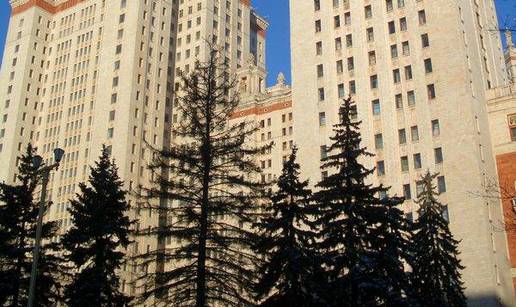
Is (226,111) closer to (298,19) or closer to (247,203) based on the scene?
(247,203)

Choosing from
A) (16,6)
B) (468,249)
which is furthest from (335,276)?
(16,6)

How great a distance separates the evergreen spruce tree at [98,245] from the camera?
35.7 meters

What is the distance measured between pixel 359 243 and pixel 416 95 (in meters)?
29.9

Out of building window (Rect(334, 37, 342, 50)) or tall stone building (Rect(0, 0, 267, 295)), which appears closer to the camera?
building window (Rect(334, 37, 342, 50))

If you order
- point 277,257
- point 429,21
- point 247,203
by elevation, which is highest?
point 429,21

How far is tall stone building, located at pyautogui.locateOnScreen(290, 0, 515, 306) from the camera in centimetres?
5034

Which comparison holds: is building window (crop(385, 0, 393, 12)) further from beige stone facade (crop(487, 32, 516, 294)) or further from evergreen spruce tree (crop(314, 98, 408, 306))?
evergreen spruce tree (crop(314, 98, 408, 306))

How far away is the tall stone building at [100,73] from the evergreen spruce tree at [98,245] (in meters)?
40.0

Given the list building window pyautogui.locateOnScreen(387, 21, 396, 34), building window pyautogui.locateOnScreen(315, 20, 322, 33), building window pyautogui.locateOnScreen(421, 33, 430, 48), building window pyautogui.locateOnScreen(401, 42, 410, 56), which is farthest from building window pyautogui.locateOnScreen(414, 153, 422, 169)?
building window pyautogui.locateOnScreen(315, 20, 322, 33)

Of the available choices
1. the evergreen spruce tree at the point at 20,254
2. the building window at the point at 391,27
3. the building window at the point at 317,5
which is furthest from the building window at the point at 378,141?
the evergreen spruce tree at the point at 20,254

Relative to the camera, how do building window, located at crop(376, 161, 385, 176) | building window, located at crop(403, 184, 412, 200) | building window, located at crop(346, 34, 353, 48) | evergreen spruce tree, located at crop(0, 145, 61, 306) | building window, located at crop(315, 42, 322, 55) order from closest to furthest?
evergreen spruce tree, located at crop(0, 145, 61, 306) < building window, located at crop(403, 184, 412, 200) < building window, located at crop(376, 161, 385, 176) < building window, located at crop(346, 34, 353, 48) < building window, located at crop(315, 42, 322, 55)

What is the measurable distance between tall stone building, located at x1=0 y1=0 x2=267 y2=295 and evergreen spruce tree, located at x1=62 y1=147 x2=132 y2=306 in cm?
4002

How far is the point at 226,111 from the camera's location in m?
32.1

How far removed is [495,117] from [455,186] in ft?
35.3
